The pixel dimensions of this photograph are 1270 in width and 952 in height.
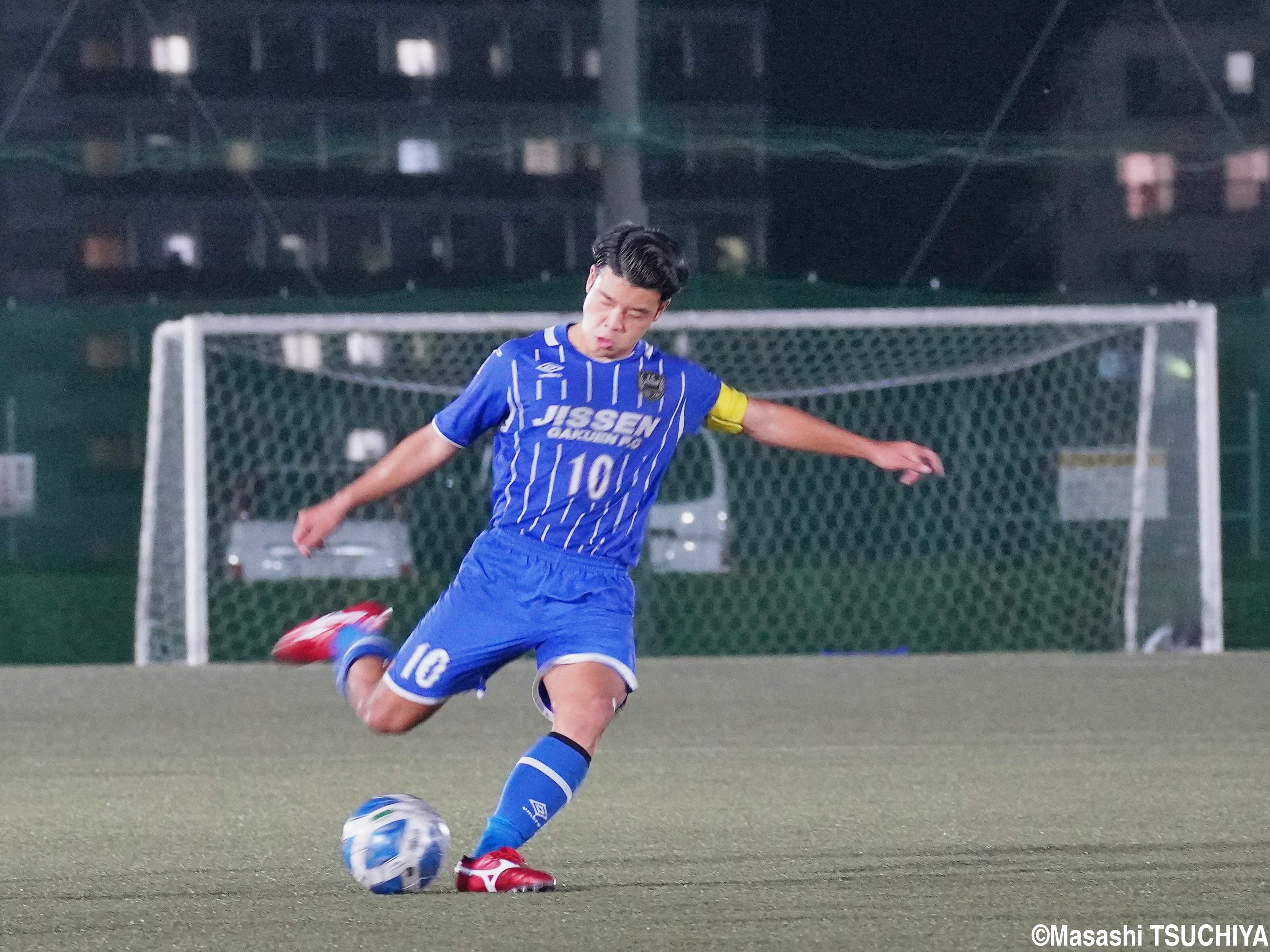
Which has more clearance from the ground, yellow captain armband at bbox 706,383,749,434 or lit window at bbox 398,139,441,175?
lit window at bbox 398,139,441,175

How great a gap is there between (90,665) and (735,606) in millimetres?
3278

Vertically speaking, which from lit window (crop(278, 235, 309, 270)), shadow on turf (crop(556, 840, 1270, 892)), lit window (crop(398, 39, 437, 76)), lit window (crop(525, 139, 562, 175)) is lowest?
shadow on turf (crop(556, 840, 1270, 892))

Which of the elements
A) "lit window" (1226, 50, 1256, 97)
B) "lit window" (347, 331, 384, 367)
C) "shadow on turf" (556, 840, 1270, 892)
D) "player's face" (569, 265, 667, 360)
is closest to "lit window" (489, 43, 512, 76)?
"lit window" (347, 331, 384, 367)

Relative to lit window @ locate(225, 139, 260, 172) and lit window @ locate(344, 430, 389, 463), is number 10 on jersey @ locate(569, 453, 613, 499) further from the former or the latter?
lit window @ locate(225, 139, 260, 172)

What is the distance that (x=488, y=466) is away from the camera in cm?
1178

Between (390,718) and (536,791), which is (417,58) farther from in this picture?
(536,791)

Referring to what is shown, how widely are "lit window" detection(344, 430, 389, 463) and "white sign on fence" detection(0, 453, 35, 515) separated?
1.58 meters

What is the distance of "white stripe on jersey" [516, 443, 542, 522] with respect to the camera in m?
4.23

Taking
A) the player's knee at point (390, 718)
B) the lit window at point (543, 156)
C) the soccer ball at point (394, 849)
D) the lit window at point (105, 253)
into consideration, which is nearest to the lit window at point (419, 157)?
the lit window at point (543, 156)

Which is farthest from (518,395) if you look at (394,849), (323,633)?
(394,849)

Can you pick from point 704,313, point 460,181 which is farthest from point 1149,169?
point 460,181

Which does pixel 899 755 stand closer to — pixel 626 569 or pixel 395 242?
pixel 626 569

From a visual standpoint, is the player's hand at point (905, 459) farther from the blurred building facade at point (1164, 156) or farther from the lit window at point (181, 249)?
the lit window at point (181, 249)

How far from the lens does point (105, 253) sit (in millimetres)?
12656
